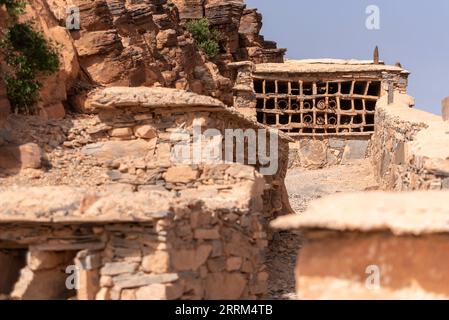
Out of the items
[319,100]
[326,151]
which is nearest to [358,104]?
[319,100]

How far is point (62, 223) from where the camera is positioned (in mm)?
7043

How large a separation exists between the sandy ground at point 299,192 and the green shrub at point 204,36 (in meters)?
6.56

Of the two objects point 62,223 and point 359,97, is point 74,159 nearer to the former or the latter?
point 62,223

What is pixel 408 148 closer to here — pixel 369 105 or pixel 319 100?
pixel 319 100

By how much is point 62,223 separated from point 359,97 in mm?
19463

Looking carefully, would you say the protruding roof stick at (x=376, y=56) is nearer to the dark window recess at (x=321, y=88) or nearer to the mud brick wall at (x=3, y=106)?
the dark window recess at (x=321, y=88)

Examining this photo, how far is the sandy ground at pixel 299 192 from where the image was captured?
11281 millimetres

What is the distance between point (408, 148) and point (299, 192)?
6141mm

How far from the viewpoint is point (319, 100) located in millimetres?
25125

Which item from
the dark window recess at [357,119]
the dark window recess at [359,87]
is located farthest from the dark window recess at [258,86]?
the dark window recess at [357,119]
